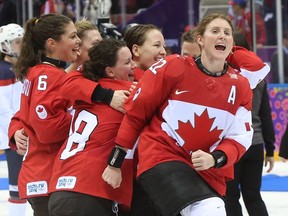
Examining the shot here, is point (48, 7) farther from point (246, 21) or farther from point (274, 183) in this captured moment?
point (274, 183)

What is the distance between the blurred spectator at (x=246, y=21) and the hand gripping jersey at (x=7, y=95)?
4.36 meters

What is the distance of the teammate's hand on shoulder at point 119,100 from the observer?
3.53m

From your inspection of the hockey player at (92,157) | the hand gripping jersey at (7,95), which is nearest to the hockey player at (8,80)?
the hand gripping jersey at (7,95)

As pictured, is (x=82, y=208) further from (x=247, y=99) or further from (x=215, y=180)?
(x=247, y=99)

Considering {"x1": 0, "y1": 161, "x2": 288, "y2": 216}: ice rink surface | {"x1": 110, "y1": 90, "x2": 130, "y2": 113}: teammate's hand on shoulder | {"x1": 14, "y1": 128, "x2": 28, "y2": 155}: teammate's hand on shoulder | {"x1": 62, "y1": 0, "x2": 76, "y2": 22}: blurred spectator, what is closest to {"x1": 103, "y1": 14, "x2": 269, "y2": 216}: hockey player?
{"x1": 110, "y1": 90, "x2": 130, "y2": 113}: teammate's hand on shoulder

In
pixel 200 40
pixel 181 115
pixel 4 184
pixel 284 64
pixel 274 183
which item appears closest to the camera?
pixel 181 115

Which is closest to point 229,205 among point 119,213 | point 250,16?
point 119,213

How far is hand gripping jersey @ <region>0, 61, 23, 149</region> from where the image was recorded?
600cm

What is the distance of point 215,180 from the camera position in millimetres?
3428

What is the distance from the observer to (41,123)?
379cm

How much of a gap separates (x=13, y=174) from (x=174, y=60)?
8.40 feet

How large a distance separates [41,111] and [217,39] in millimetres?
885

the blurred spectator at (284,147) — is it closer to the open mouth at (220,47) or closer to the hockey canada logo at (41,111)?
the open mouth at (220,47)

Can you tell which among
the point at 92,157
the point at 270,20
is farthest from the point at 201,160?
the point at 270,20
